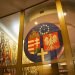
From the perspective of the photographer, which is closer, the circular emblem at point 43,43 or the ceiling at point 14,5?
the circular emblem at point 43,43

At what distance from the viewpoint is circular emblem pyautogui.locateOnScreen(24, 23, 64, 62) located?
1567 millimetres

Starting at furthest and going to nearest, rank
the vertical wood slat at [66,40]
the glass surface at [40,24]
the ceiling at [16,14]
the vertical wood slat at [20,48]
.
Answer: the ceiling at [16,14], the vertical wood slat at [20,48], the glass surface at [40,24], the vertical wood slat at [66,40]

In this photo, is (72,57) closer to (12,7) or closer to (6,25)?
(12,7)

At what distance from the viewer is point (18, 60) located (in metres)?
1.76

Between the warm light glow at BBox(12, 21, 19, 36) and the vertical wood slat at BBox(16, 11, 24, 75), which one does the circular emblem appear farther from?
the warm light glow at BBox(12, 21, 19, 36)

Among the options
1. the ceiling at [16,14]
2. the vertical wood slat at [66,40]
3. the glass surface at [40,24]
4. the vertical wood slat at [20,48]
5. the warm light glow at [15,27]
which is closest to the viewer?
the vertical wood slat at [66,40]

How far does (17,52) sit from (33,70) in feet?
1.26

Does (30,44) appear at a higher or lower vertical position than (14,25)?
lower

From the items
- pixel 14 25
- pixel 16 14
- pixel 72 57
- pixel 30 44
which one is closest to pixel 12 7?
pixel 16 14

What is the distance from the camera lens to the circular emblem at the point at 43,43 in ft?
5.14

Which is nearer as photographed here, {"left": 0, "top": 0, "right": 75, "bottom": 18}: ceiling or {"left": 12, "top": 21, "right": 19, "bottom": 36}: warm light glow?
{"left": 0, "top": 0, "right": 75, "bottom": 18}: ceiling

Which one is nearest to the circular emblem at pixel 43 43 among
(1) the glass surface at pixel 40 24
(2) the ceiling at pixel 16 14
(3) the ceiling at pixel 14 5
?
(1) the glass surface at pixel 40 24

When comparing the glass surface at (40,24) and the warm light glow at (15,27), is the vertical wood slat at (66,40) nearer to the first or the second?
the glass surface at (40,24)

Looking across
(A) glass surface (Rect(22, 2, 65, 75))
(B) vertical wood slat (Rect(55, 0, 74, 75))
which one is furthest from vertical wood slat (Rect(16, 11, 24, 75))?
(B) vertical wood slat (Rect(55, 0, 74, 75))
